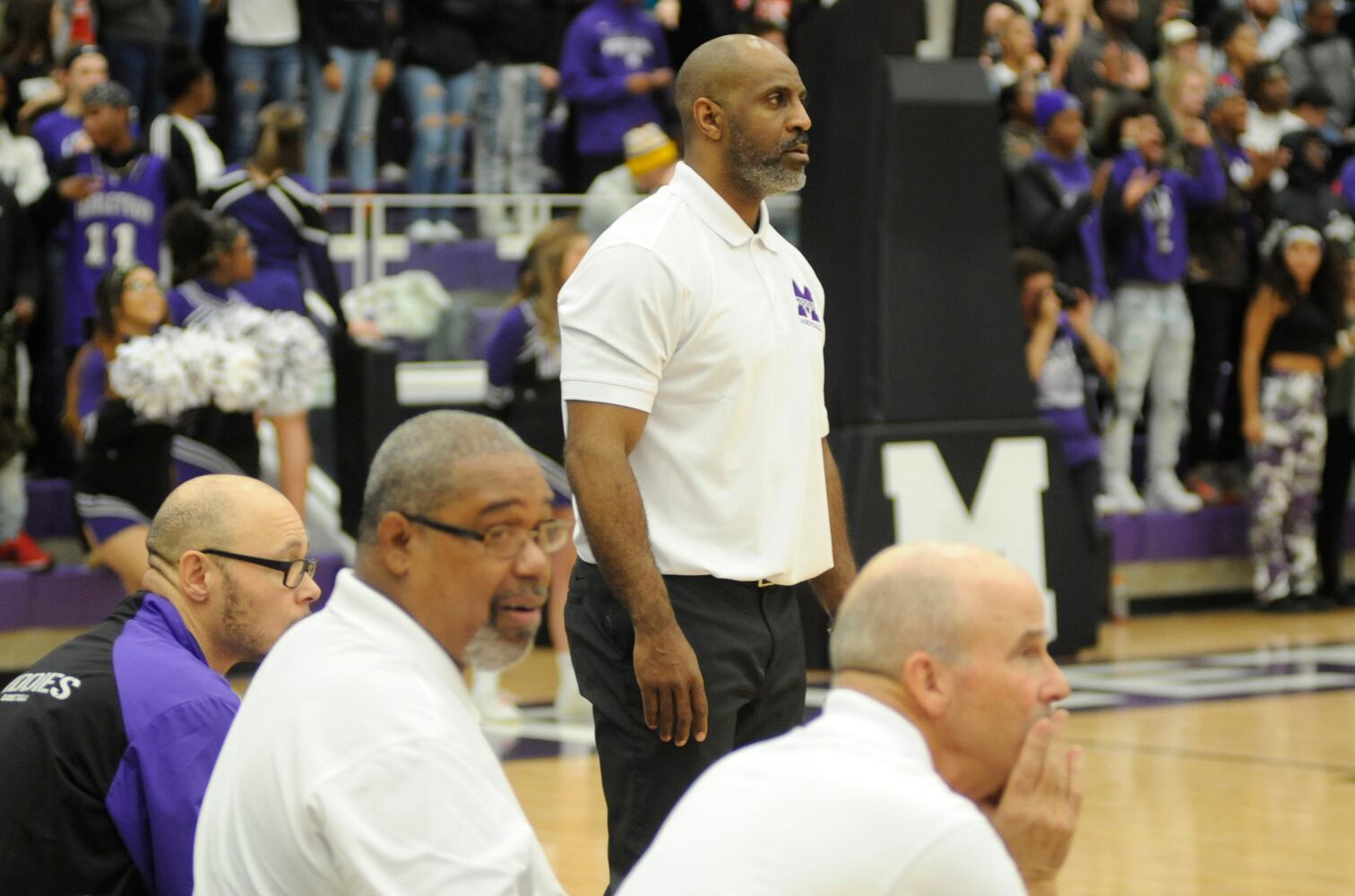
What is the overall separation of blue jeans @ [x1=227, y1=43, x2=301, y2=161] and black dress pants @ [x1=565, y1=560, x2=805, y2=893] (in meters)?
8.48

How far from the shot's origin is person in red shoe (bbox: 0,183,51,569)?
9578mm

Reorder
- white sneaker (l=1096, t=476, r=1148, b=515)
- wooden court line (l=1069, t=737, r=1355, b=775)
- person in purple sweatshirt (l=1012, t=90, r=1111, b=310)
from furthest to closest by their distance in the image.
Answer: white sneaker (l=1096, t=476, r=1148, b=515)
person in purple sweatshirt (l=1012, t=90, r=1111, b=310)
wooden court line (l=1069, t=737, r=1355, b=775)

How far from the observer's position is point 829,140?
31.8 ft

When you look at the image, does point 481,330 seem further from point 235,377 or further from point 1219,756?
point 1219,756

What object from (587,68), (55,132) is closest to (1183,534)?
(587,68)

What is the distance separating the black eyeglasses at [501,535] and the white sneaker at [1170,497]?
1054 centimetres

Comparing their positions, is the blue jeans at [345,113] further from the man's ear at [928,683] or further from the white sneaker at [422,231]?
the man's ear at [928,683]

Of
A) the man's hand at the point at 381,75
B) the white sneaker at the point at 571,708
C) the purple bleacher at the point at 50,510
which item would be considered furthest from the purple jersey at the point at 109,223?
the white sneaker at the point at 571,708

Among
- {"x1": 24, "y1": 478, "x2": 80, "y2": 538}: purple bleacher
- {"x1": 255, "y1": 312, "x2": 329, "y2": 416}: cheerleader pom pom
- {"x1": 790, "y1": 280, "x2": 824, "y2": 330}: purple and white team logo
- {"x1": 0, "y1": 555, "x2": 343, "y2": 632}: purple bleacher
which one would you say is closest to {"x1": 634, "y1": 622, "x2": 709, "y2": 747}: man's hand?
{"x1": 790, "y1": 280, "x2": 824, "y2": 330}: purple and white team logo

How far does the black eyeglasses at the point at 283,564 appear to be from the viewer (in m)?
3.48

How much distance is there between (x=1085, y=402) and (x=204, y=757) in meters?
8.25

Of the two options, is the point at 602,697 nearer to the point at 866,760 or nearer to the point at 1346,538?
the point at 866,760

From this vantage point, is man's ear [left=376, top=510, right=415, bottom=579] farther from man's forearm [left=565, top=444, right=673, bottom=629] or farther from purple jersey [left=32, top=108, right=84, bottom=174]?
purple jersey [left=32, top=108, right=84, bottom=174]

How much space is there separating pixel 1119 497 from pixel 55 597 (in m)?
5.86
